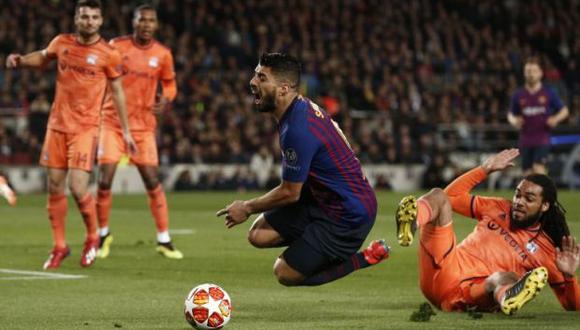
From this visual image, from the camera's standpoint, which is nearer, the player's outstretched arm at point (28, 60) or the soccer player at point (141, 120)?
the player's outstretched arm at point (28, 60)

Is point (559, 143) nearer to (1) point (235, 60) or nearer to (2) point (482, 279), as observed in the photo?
(1) point (235, 60)

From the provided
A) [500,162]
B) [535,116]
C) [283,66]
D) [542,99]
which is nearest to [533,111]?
[535,116]

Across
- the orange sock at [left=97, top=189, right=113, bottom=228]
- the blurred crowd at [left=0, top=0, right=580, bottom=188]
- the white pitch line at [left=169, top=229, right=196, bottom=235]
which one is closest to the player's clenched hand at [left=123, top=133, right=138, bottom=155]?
the orange sock at [left=97, top=189, right=113, bottom=228]

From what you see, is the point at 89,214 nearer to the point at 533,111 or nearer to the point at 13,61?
the point at 13,61

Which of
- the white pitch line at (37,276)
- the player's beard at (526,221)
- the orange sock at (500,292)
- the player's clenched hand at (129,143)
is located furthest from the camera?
the player's clenched hand at (129,143)

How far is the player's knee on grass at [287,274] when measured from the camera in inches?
332

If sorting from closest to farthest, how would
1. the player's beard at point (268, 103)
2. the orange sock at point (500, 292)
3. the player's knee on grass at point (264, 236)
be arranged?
the player's beard at point (268, 103)
the orange sock at point (500, 292)
the player's knee on grass at point (264, 236)

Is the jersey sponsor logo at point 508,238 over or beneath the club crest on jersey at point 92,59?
beneath

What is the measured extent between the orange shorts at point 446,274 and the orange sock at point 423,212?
0.57 feet

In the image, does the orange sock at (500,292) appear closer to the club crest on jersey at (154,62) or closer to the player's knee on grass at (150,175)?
the player's knee on grass at (150,175)

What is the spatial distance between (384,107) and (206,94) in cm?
540

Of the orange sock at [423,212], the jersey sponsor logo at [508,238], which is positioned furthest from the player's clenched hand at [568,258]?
the orange sock at [423,212]

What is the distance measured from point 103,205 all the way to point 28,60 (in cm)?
214

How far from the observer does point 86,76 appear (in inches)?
491
